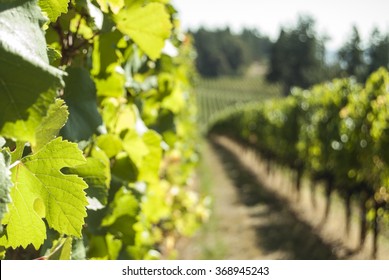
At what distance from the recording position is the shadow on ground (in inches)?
355

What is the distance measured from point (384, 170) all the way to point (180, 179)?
3558mm

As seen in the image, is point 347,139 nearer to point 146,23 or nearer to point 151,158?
point 151,158

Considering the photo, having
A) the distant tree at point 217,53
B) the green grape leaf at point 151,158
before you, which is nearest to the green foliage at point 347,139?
the green grape leaf at point 151,158

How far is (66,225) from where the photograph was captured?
0.91 metres

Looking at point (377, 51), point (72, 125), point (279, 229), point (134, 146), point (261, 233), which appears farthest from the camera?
point (377, 51)

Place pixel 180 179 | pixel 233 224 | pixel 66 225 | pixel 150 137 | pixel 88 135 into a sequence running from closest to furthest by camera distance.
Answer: pixel 66 225
pixel 88 135
pixel 150 137
pixel 180 179
pixel 233 224

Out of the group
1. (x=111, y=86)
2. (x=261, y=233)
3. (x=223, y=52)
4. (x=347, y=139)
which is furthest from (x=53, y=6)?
(x=223, y=52)

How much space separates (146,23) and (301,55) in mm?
45782

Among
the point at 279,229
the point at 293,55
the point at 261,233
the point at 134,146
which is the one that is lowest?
the point at 293,55

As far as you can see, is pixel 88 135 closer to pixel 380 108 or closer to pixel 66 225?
pixel 66 225

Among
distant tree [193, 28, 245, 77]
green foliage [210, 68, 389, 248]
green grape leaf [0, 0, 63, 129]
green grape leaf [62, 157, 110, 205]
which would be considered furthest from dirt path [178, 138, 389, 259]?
distant tree [193, 28, 245, 77]

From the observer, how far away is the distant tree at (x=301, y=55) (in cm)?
3944

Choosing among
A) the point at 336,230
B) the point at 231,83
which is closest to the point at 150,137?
the point at 336,230

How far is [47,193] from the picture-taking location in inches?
34.5
